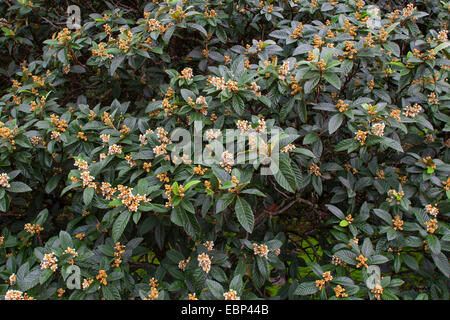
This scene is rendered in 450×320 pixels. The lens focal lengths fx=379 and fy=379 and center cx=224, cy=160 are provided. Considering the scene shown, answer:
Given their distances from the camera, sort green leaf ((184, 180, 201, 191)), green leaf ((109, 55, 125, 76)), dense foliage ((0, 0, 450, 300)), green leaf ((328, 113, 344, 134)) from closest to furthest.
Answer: green leaf ((184, 180, 201, 191)) → dense foliage ((0, 0, 450, 300)) → green leaf ((328, 113, 344, 134)) → green leaf ((109, 55, 125, 76))

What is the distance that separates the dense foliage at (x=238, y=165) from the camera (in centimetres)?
152

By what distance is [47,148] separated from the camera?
1812 millimetres

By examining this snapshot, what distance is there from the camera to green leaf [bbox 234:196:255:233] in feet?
4.63

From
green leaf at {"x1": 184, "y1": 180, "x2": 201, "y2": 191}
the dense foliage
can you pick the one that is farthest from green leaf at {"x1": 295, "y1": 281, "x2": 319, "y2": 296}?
green leaf at {"x1": 184, "y1": 180, "x2": 201, "y2": 191}

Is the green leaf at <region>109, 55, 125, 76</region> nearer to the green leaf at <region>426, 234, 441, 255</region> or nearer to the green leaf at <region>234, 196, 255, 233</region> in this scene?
the green leaf at <region>234, 196, 255, 233</region>

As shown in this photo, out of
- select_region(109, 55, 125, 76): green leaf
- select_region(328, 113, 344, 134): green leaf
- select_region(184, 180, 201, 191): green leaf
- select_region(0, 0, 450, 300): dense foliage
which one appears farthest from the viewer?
select_region(109, 55, 125, 76): green leaf

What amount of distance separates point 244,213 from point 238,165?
0.20 m

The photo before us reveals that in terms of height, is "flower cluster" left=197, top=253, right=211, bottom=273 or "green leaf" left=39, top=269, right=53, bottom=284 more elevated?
"green leaf" left=39, top=269, right=53, bottom=284

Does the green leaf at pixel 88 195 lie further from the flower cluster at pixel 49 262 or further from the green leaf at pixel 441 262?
the green leaf at pixel 441 262

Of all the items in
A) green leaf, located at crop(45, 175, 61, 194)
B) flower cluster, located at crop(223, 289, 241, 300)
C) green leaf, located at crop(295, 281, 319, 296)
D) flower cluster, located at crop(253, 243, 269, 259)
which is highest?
green leaf, located at crop(45, 175, 61, 194)

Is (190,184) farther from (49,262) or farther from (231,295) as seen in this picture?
(49,262)

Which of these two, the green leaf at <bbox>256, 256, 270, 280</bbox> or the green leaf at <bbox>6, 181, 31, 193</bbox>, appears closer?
the green leaf at <bbox>256, 256, 270, 280</bbox>

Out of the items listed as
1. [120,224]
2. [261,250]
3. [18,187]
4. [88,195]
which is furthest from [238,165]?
[18,187]

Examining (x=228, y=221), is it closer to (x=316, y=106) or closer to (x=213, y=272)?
(x=213, y=272)
